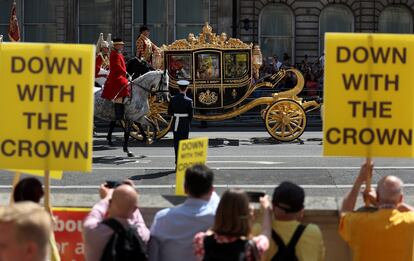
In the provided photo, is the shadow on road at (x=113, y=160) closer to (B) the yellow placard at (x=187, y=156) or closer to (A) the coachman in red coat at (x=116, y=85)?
(A) the coachman in red coat at (x=116, y=85)

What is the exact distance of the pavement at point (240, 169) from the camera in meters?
11.1

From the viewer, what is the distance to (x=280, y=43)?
36969 mm

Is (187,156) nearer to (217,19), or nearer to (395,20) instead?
(217,19)

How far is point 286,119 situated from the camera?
18.4m

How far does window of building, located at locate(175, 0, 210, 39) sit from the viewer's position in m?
36.8

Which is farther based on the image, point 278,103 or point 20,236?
point 278,103

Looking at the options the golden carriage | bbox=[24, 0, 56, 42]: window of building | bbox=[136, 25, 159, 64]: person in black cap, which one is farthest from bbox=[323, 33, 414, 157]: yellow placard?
bbox=[24, 0, 56, 42]: window of building

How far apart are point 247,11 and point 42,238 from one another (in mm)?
34136

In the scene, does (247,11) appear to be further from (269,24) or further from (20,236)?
(20,236)

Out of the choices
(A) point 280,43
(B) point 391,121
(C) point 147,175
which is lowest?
(C) point 147,175

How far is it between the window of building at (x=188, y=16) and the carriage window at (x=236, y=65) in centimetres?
1780

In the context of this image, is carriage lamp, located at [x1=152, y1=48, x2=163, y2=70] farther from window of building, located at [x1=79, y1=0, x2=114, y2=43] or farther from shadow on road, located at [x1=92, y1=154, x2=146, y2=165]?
window of building, located at [x1=79, y1=0, x2=114, y2=43]

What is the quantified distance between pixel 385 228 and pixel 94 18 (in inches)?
1324

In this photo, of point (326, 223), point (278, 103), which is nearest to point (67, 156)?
point (326, 223)
